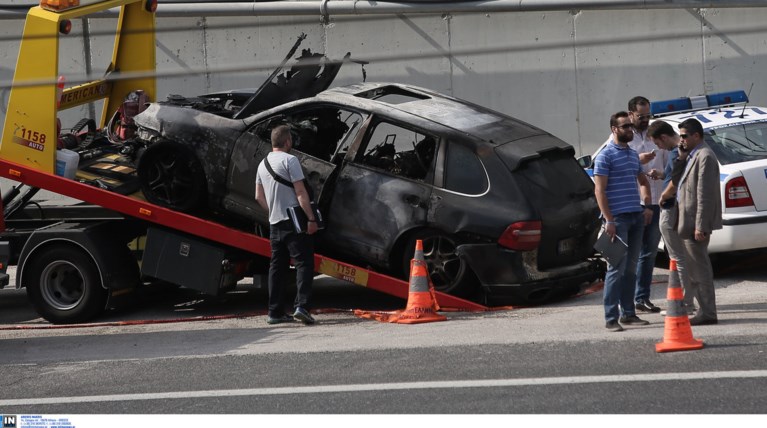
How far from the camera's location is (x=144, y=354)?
861 centimetres

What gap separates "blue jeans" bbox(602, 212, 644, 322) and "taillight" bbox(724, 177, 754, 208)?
1.87m

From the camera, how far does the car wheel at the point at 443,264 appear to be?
9.59 meters

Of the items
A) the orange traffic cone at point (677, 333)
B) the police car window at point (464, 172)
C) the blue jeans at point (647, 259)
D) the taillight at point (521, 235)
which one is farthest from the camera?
the police car window at point (464, 172)

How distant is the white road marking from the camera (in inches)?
269

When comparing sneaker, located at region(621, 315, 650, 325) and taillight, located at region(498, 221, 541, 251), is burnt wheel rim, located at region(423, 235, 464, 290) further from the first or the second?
sneaker, located at region(621, 315, 650, 325)

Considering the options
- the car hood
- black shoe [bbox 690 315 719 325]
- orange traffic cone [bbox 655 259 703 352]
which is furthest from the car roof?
orange traffic cone [bbox 655 259 703 352]

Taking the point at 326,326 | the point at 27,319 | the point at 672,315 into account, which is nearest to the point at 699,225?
the point at 672,315

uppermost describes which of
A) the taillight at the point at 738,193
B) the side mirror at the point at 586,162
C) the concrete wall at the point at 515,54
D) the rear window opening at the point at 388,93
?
the concrete wall at the point at 515,54

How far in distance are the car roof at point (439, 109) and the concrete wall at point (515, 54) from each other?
568 cm

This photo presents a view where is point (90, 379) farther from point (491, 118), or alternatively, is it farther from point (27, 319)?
point (491, 118)

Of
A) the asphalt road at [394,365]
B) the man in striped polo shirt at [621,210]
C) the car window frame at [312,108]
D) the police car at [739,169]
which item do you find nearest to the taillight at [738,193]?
the police car at [739,169]

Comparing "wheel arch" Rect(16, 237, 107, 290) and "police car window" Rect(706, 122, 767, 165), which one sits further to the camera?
"police car window" Rect(706, 122, 767, 165)

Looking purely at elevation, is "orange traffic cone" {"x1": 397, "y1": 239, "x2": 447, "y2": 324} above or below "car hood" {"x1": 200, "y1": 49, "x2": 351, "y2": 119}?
below

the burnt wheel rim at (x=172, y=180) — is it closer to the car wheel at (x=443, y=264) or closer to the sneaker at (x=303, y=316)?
the sneaker at (x=303, y=316)
